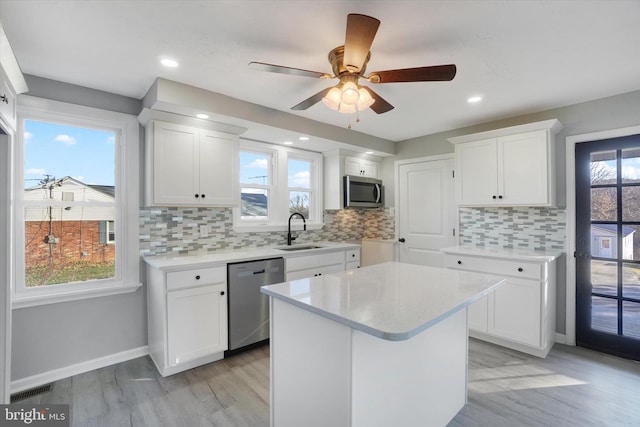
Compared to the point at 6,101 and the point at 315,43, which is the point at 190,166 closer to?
the point at 6,101

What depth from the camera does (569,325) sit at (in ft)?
9.97

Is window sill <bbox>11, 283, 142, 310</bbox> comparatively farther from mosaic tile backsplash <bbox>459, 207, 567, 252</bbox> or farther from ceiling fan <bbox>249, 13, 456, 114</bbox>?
mosaic tile backsplash <bbox>459, 207, 567, 252</bbox>

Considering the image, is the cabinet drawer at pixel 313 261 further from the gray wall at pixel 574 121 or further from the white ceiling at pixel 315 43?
the gray wall at pixel 574 121

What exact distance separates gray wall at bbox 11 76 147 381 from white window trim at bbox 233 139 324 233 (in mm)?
1176

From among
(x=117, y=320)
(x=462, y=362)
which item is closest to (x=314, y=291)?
(x=462, y=362)

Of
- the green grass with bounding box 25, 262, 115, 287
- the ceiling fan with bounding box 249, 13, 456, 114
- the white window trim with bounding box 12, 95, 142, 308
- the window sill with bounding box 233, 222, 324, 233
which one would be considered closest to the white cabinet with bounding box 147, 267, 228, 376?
the white window trim with bounding box 12, 95, 142, 308

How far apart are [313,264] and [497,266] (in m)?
1.88

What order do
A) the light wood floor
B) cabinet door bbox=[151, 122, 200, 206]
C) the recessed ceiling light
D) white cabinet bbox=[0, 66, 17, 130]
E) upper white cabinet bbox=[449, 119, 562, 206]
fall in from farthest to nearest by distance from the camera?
1. upper white cabinet bbox=[449, 119, 562, 206]
2. cabinet door bbox=[151, 122, 200, 206]
3. the recessed ceiling light
4. the light wood floor
5. white cabinet bbox=[0, 66, 17, 130]

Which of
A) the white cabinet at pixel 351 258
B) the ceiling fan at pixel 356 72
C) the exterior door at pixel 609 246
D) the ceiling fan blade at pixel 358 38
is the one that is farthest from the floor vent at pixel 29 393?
the exterior door at pixel 609 246

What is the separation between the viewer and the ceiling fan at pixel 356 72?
152 centimetres

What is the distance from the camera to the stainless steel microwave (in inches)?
162

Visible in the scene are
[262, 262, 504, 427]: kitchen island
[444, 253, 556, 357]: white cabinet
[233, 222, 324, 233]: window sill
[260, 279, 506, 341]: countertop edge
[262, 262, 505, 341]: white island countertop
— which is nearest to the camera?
[260, 279, 506, 341]: countertop edge

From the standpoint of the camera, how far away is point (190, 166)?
2.81m

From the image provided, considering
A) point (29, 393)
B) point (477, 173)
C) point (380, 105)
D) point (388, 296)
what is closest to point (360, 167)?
point (477, 173)
